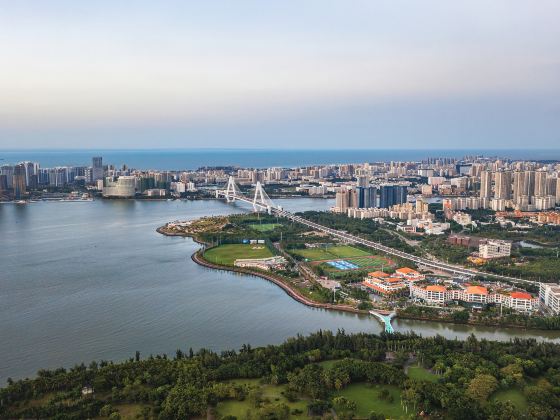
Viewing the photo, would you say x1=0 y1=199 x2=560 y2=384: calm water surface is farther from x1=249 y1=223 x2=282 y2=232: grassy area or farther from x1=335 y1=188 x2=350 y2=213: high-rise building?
x1=335 y1=188 x2=350 y2=213: high-rise building

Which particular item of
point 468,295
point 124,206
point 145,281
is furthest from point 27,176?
point 468,295

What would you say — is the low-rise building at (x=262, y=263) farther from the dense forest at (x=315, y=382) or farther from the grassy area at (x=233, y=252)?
the dense forest at (x=315, y=382)

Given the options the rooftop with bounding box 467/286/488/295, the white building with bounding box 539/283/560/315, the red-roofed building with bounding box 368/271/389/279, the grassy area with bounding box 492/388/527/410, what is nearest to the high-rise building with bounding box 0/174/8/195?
the red-roofed building with bounding box 368/271/389/279

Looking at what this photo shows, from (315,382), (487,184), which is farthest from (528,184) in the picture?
(315,382)

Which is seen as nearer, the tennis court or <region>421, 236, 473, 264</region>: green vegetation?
the tennis court

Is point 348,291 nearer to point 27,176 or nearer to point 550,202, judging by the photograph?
point 550,202

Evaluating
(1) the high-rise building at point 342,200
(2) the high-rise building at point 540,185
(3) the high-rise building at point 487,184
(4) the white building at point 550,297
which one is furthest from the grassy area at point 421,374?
→ (2) the high-rise building at point 540,185
